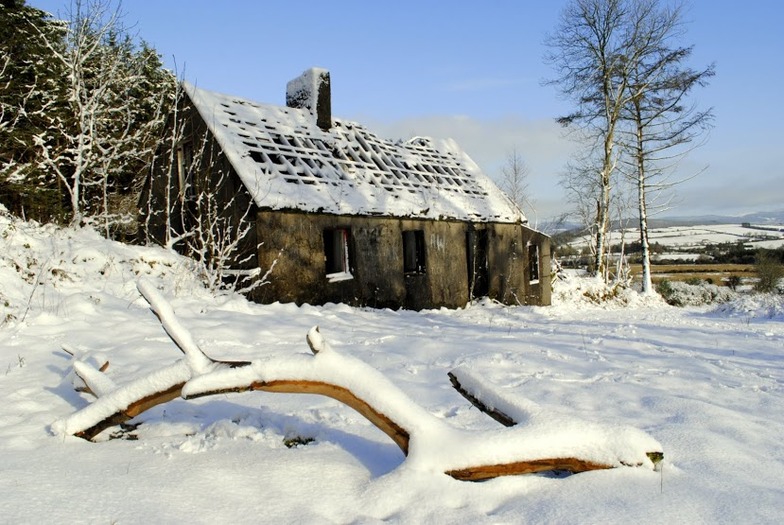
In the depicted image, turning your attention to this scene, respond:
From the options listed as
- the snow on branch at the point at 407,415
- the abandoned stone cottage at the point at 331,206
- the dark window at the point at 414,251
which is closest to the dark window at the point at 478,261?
the abandoned stone cottage at the point at 331,206

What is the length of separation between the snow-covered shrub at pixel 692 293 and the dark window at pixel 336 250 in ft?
57.9

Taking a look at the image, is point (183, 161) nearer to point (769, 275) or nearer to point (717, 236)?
point (769, 275)

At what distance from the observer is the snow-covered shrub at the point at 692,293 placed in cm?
2431

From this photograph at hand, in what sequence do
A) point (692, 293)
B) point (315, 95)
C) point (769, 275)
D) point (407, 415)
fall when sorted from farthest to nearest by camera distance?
point (769, 275) → point (692, 293) → point (315, 95) → point (407, 415)

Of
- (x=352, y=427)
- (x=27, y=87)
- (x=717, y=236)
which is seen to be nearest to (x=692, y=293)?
(x=352, y=427)

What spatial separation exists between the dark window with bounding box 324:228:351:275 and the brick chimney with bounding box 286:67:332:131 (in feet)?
12.3

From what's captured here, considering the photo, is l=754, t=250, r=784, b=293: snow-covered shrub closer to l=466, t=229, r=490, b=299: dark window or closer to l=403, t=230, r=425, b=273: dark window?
l=466, t=229, r=490, b=299: dark window

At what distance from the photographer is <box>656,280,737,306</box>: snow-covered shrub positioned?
24.3m

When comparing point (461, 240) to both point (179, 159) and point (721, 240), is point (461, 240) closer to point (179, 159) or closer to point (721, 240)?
point (179, 159)

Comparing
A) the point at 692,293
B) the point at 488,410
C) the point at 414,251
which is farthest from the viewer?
the point at 692,293

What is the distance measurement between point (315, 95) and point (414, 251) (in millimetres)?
5403

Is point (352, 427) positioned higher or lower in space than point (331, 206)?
lower

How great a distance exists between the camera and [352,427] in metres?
3.49

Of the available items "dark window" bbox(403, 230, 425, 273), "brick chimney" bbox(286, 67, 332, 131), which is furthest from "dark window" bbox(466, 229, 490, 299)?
"brick chimney" bbox(286, 67, 332, 131)
